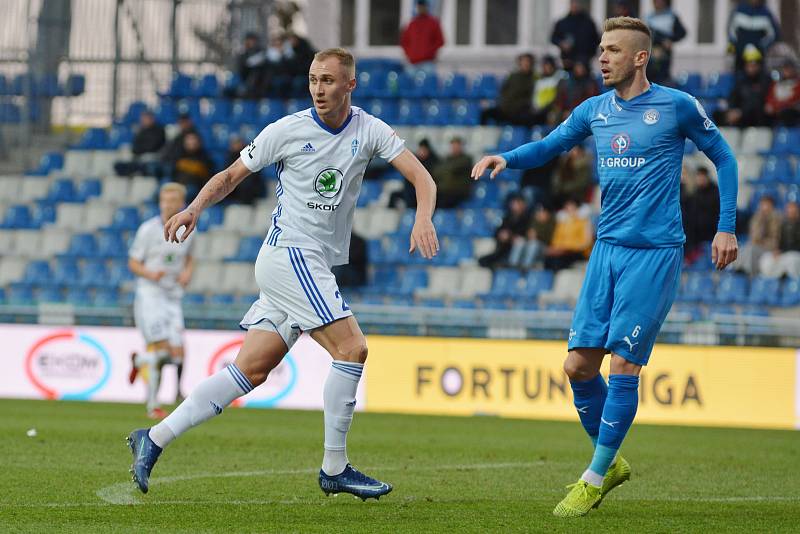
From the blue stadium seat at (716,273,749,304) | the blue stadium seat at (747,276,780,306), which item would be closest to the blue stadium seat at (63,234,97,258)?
the blue stadium seat at (716,273,749,304)

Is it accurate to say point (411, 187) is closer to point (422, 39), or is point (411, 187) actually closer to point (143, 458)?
point (422, 39)

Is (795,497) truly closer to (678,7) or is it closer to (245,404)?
(245,404)

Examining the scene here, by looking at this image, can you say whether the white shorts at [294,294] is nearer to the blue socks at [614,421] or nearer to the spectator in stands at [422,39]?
the blue socks at [614,421]

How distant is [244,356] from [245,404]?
32.7ft

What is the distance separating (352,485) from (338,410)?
385mm

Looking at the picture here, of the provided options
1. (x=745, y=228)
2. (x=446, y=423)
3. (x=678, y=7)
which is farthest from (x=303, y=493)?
(x=678, y=7)

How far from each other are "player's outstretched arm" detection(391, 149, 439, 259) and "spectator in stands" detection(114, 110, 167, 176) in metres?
14.6

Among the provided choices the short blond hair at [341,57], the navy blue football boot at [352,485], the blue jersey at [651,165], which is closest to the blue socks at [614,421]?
the blue jersey at [651,165]

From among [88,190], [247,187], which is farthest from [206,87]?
[247,187]

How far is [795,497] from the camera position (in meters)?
7.93

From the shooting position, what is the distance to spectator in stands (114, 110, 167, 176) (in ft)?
69.5

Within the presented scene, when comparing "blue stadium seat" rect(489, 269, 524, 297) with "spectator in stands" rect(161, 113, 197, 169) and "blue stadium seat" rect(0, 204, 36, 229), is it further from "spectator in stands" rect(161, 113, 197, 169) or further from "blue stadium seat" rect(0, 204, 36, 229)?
"blue stadium seat" rect(0, 204, 36, 229)

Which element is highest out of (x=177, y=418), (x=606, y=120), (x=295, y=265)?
(x=606, y=120)

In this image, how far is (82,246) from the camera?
20.6 metres
